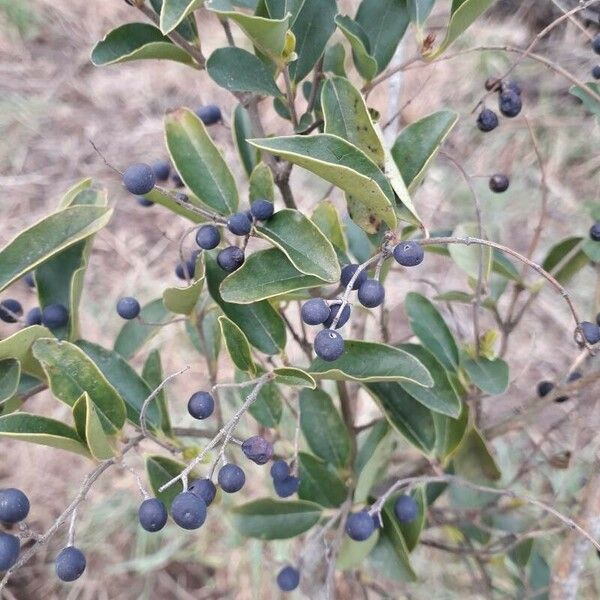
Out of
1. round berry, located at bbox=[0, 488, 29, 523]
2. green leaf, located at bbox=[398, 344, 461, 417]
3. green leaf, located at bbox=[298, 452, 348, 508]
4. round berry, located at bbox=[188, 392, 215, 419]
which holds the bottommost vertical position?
green leaf, located at bbox=[298, 452, 348, 508]

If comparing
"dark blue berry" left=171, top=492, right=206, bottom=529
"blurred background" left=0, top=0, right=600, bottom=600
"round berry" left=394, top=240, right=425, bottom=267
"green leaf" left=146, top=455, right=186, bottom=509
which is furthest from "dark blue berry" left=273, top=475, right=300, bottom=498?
"blurred background" left=0, top=0, right=600, bottom=600

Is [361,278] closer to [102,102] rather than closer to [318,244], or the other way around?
[318,244]

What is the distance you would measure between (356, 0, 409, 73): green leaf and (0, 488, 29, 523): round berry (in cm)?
64

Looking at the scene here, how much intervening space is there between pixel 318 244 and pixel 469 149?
2.47m

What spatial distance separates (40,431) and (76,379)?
7cm

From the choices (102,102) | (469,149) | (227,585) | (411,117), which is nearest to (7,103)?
(102,102)

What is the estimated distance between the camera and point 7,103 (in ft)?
10.4

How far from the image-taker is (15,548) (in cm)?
70

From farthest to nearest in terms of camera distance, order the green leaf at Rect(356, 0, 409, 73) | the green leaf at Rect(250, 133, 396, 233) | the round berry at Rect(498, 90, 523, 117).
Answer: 1. the round berry at Rect(498, 90, 523, 117)
2. the green leaf at Rect(356, 0, 409, 73)
3. the green leaf at Rect(250, 133, 396, 233)

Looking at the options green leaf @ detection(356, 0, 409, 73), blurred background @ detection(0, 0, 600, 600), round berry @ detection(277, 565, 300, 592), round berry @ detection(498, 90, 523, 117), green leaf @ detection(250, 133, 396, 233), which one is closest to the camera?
green leaf @ detection(250, 133, 396, 233)

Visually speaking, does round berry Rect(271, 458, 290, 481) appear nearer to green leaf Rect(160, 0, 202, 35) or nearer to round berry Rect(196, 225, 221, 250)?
round berry Rect(196, 225, 221, 250)

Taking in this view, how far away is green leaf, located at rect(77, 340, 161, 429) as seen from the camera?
2.93 feet

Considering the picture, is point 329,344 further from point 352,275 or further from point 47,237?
point 47,237

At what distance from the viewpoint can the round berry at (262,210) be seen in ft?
2.58
